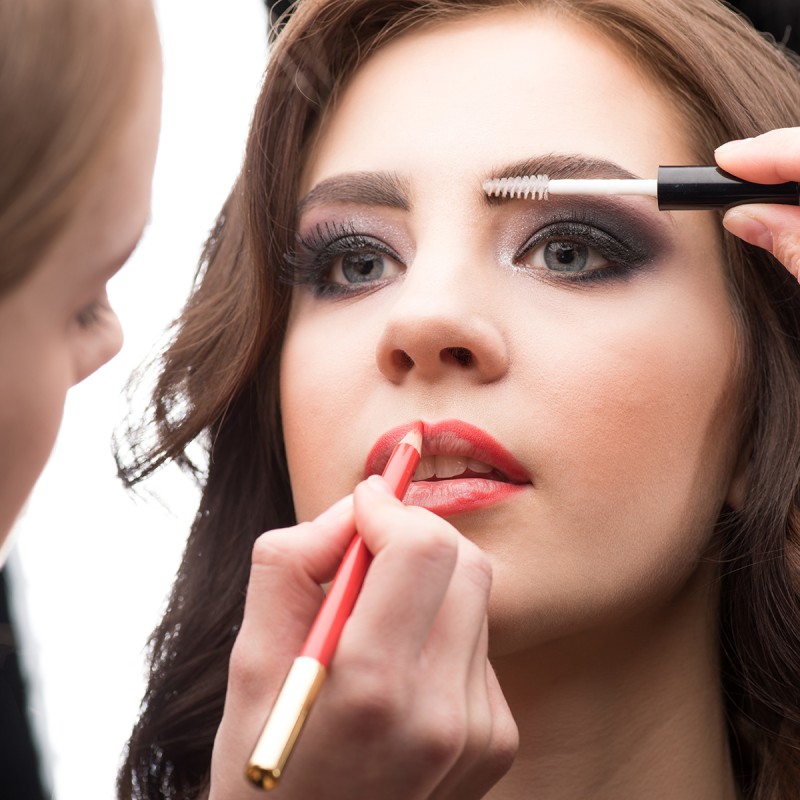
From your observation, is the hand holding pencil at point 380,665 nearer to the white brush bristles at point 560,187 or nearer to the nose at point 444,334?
the nose at point 444,334

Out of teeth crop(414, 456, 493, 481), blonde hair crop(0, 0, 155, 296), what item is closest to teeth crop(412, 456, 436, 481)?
teeth crop(414, 456, 493, 481)

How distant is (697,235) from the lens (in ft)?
4.60

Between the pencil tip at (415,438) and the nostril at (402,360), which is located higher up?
the nostril at (402,360)

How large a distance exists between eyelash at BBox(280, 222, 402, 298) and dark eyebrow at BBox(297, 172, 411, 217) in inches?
1.4

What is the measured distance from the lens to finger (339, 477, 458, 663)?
0.90 meters

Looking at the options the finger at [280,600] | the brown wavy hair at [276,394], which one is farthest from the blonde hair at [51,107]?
the brown wavy hair at [276,394]

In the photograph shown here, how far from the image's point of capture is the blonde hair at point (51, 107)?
711 mm

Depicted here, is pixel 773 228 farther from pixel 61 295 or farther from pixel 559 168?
pixel 61 295

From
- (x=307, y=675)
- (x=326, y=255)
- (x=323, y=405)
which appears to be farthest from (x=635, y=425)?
(x=307, y=675)

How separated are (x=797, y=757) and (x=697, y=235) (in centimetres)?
65

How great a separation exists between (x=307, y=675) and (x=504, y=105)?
→ 2.60ft

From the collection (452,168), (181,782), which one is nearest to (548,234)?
(452,168)

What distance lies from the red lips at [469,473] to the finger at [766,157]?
0.37 metres

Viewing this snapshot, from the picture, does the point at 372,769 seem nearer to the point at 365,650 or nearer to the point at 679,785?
the point at 365,650
